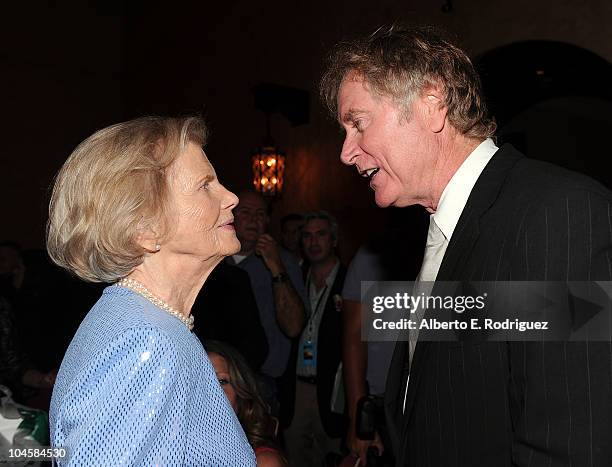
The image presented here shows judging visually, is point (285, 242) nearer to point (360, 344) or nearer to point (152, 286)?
point (360, 344)

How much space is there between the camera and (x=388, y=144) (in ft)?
5.23

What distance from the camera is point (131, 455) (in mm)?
1053

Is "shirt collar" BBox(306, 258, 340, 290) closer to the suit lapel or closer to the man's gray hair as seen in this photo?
the man's gray hair

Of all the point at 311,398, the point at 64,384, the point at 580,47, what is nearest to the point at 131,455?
the point at 64,384

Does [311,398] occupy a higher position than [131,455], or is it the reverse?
[131,455]

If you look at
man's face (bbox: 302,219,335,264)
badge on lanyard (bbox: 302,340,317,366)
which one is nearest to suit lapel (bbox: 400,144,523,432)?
badge on lanyard (bbox: 302,340,317,366)

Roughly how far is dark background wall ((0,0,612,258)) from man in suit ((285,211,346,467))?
1.21 meters

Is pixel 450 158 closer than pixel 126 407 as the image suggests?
No

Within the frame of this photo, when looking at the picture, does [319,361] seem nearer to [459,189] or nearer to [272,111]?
[459,189]

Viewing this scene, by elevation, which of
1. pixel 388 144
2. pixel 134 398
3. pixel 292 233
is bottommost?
pixel 292 233

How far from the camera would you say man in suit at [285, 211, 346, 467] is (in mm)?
3752

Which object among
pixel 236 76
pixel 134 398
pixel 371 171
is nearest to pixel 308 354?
pixel 371 171

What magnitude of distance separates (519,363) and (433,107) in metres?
0.69

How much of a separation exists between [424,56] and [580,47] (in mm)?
2888
